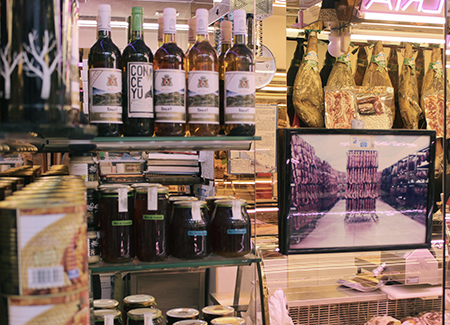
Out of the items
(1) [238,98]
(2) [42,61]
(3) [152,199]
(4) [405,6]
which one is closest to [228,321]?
(3) [152,199]

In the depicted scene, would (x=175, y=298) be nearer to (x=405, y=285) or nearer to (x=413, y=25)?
(x=405, y=285)

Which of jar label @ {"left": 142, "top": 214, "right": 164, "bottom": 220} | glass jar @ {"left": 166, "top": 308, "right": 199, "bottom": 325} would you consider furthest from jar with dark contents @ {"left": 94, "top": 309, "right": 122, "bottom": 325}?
jar label @ {"left": 142, "top": 214, "right": 164, "bottom": 220}

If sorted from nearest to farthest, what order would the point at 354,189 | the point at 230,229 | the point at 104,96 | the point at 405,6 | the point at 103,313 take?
the point at 104,96
the point at 230,229
the point at 103,313
the point at 354,189
the point at 405,6

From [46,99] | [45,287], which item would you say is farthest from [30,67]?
[45,287]

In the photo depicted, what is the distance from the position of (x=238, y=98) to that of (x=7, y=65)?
0.77 meters

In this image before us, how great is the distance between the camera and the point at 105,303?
1.62 meters

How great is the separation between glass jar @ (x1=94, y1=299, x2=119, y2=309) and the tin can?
3.06ft

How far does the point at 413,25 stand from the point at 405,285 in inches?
61.7

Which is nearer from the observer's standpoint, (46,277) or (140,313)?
(46,277)

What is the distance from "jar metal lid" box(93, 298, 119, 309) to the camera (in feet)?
5.22

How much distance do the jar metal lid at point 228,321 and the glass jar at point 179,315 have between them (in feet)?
0.32

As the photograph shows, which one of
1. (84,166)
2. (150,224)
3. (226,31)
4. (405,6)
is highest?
(405,6)

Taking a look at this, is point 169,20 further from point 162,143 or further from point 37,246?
point 37,246

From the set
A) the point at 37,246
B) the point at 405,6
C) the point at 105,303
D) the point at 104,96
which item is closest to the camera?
the point at 37,246
